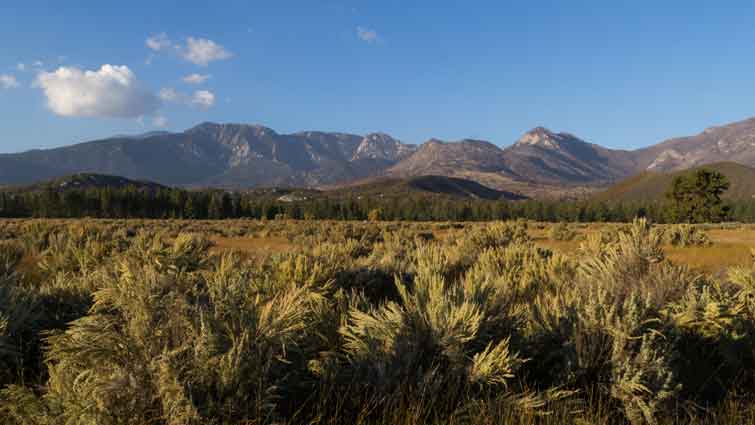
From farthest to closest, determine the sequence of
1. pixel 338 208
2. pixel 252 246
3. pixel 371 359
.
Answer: pixel 338 208, pixel 252 246, pixel 371 359

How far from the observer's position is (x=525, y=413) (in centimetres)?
273

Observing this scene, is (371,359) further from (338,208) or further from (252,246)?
(338,208)

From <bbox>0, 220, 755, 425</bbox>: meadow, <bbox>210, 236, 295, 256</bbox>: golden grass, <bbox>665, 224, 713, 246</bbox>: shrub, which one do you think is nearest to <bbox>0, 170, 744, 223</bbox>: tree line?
<bbox>210, 236, 295, 256</bbox>: golden grass

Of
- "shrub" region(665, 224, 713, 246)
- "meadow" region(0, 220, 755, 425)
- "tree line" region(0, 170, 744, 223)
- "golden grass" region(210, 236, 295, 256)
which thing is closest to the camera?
"meadow" region(0, 220, 755, 425)

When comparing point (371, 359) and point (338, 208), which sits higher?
point (371, 359)

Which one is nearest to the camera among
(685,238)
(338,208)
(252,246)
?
(685,238)

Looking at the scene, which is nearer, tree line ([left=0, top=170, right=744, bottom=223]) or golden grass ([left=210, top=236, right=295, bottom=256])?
golden grass ([left=210, top=236, right=295, bottom=256])

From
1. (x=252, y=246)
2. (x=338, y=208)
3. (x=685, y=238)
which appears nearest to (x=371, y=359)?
(x=252, y=246)

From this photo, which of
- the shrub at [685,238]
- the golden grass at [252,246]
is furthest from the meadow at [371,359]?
the shrub at [685,238]

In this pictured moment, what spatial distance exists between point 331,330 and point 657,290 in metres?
3.69

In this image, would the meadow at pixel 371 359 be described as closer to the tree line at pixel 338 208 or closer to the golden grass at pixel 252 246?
the golden grass at pixel 252 246

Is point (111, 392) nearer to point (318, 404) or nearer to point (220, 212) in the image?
point (318, 404)

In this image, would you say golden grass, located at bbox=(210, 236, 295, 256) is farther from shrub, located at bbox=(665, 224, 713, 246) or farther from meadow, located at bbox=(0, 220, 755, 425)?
shrub, located at bbox=(665, 224, 713, 246)

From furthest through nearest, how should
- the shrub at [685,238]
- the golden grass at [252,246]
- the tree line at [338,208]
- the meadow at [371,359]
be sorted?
the tree line at [338,208]
the shrub at [685,238]
the golden grass at [252,246]
the meadow at [371,359]
